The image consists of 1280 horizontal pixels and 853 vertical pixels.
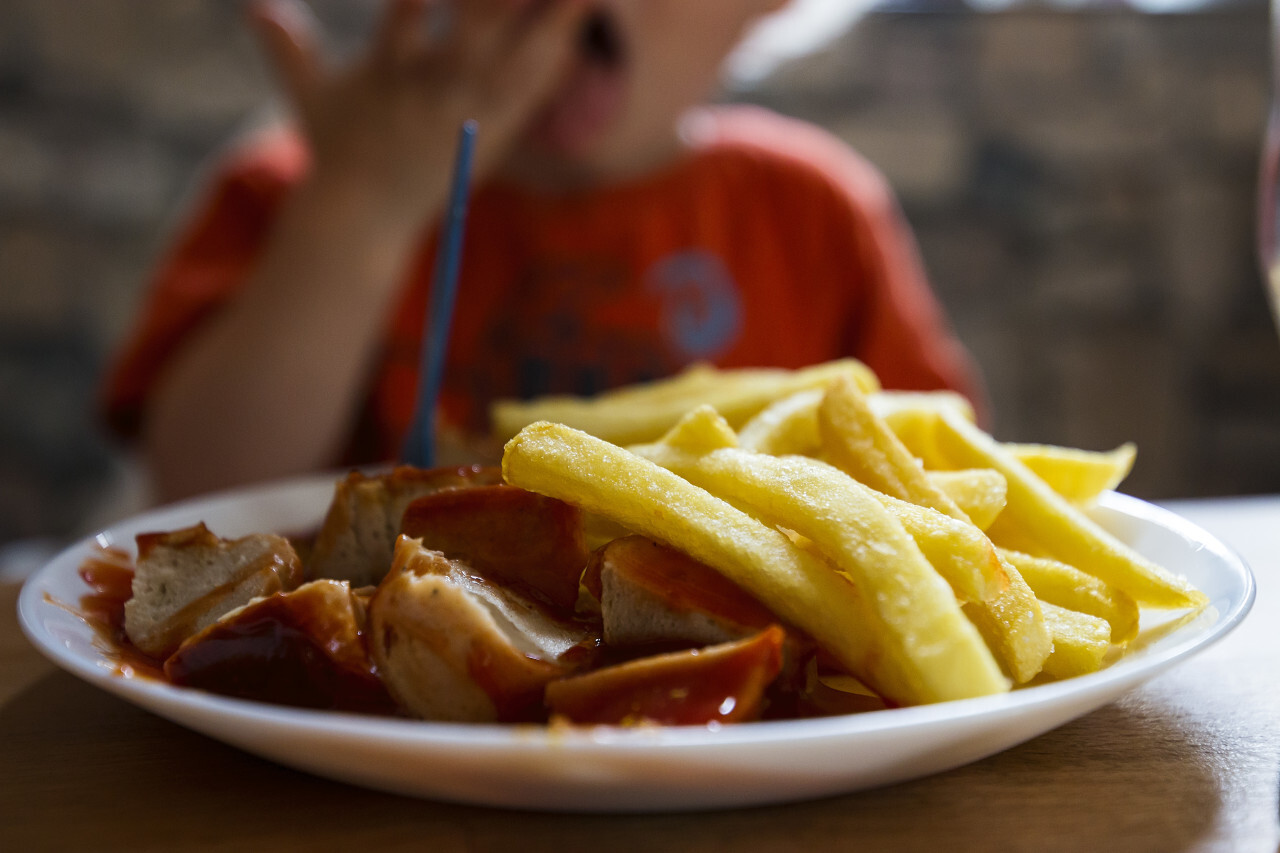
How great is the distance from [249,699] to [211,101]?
2.71 m

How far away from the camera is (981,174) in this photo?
10.3 feet

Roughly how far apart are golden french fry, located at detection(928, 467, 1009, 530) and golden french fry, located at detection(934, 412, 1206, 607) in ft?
0.12

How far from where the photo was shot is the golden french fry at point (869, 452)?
2.15ft

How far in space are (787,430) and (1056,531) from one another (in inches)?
7.7

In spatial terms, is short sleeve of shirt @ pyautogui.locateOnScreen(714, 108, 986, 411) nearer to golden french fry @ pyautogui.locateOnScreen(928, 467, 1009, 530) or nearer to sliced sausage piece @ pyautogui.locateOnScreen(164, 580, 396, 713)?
golden french fry @ pyautogui.locateOnScreen(928, 467, 1009, 530)

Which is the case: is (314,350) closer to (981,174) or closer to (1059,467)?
(1059,467)

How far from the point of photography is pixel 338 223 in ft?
5.30

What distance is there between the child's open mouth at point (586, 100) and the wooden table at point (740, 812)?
1481 mm

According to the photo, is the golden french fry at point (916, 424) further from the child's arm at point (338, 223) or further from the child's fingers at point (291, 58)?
the child's fingers at point (291, 58)

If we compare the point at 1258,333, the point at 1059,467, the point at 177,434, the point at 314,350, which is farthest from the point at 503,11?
the point at 1258,333

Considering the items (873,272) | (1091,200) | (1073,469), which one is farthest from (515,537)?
(1091,200)

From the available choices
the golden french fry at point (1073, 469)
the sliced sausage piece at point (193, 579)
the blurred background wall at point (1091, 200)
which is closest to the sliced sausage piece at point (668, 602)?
the sliced sausage piece at point (193, 579)

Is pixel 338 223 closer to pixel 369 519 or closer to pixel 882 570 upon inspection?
pixel 369 519

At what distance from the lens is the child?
1620 millimetres
